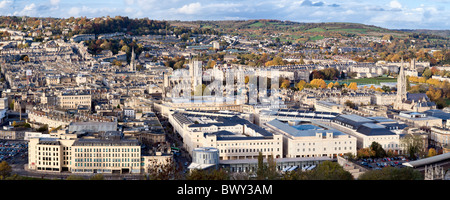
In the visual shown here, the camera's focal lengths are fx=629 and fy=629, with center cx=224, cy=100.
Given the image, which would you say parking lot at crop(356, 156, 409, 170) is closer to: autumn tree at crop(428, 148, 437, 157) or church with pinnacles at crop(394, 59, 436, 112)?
autumn tree at crop(428, 148, 437, 157)

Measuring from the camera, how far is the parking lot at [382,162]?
53.0ft

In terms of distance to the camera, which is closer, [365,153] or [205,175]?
[205,175]

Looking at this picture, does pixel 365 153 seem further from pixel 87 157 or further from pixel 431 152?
pixel 87 157

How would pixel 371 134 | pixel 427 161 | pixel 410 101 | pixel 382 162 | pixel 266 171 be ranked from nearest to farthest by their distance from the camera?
pixel 266 171 < pixel 427 161 < pixel 382 162 < pixel 371 134 < pixel 410 101

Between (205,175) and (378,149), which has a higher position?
(205,175)

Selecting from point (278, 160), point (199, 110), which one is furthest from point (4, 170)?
point (199, 110)

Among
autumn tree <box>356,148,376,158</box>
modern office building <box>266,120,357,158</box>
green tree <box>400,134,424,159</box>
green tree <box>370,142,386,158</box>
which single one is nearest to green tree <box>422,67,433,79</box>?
green tree <box>400,134,424,159</box>

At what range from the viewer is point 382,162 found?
16656 mm

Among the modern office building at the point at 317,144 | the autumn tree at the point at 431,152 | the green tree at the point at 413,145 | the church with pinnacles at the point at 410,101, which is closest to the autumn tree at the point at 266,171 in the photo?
the modern office building at the point at 317,144

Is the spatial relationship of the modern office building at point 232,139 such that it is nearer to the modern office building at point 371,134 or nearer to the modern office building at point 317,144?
the modern office building at point 317,144

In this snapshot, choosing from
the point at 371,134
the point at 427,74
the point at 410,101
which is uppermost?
the point at 427,74

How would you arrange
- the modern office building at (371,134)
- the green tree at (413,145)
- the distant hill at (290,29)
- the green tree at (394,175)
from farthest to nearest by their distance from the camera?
the distant hill at (290,29)
the modern office building at (371,134)
the green tree at (413,145)
the green tree at (394,175)
